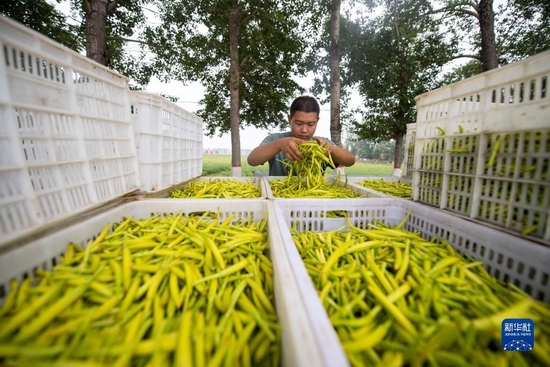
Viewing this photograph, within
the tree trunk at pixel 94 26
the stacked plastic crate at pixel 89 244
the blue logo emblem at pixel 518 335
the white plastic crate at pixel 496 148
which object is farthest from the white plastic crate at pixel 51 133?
the tree trunk at pixel 94 26

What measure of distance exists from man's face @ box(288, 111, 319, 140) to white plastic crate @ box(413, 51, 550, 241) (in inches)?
63.3

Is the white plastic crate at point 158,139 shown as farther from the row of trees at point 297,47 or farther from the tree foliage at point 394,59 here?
the tree foliage at point 394,59

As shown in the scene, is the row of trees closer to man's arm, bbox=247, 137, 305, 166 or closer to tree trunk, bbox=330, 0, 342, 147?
tree trunk, bbox=330, 0, 342, 147

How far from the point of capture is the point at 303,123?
3436 mm

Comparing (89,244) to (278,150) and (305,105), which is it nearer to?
(278,150)

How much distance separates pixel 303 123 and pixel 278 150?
0.63 metres

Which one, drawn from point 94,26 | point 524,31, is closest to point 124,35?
point 94,26

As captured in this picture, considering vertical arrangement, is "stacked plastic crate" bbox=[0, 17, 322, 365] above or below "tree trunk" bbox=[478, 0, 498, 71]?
below

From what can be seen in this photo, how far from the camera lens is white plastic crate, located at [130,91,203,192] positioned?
86.4 inches

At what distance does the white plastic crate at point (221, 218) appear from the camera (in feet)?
1.98

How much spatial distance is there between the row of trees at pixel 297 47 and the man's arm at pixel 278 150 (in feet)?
15.2

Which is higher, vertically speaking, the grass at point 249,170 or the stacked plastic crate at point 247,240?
the stacked plastic crate at point 247,240

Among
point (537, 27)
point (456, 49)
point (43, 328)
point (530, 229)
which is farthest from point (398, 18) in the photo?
point (43, 328)

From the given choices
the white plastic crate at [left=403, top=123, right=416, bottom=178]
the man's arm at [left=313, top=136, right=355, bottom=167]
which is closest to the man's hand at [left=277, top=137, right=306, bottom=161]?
the man's arm at [left=313, top=136, right=355, bottom=167]
